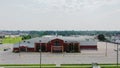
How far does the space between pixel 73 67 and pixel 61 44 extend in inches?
1023

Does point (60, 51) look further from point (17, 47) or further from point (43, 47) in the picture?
point (17, 47)

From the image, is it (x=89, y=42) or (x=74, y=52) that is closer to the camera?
(x=74, y=52)

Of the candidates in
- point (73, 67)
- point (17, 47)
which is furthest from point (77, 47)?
point (73, 67)

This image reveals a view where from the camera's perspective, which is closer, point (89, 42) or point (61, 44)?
point (61, 44)

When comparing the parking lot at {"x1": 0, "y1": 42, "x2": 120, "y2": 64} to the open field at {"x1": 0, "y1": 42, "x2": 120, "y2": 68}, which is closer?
the open field at {"x1": 0, "y1": 42, "x2": 120, "y2": 68}

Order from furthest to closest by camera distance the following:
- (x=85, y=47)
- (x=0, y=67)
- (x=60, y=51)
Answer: (x=85, y=47), (x=60, y=51), (x=0, y=67)

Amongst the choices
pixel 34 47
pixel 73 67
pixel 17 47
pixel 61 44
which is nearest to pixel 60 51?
pixel 61 44

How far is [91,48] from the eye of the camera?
6875 cm

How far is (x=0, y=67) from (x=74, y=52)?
94.4 ft

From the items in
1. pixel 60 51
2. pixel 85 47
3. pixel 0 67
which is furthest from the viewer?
pixel 85 47

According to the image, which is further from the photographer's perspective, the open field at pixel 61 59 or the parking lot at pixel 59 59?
the parking lot at pixel 59 59

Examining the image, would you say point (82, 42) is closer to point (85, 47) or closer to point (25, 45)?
point (85, 47)

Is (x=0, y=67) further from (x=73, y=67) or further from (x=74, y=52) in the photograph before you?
(x=74, y=52)

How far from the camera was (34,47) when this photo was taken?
2515 inches
